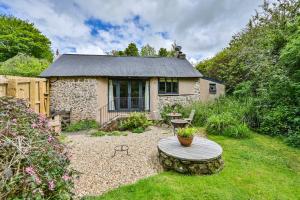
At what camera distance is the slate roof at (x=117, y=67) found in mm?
11484

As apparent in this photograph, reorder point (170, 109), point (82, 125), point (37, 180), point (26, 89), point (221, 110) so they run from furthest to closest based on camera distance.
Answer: point (170, 109) < point (82, 125) < point (221, 110) < point (26, 89) < point (37, 180)

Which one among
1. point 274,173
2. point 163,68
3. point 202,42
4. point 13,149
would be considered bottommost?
point 274,173

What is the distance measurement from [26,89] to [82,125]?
756 centimetres

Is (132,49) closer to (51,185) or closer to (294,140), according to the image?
(294,140)

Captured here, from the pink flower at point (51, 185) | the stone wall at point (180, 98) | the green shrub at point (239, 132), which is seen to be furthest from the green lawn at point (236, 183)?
the stone wall at point (180, 98)

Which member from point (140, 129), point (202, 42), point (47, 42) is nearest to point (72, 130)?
point (140, 129)

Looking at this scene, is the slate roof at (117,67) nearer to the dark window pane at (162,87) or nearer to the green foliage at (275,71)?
the dark window pane at (162,87)

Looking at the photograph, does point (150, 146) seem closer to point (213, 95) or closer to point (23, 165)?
point (23, 165)

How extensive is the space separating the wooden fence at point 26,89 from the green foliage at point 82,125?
250 inches

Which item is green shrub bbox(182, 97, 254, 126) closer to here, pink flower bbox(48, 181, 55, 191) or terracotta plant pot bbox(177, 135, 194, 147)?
terracotta plant pot bbox(177, 135, 194, 147)

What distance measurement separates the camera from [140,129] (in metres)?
9.50

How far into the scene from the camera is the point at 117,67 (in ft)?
41.0

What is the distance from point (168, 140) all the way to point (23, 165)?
15.9ft

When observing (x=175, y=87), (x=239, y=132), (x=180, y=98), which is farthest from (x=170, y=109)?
(x=239, y=132)
